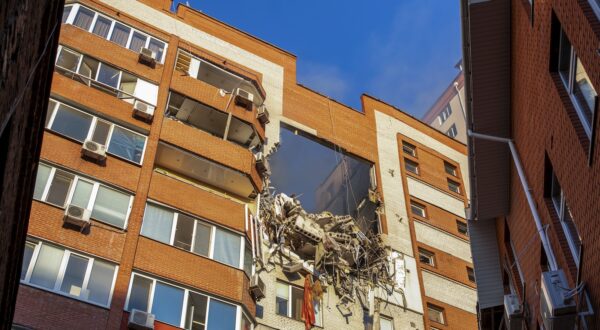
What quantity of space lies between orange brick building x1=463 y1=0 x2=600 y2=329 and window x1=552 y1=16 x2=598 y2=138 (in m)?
0.02

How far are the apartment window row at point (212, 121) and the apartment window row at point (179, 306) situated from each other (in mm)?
7172

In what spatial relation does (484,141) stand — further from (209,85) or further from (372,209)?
(372,209)

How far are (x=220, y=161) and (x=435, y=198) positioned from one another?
1480cm

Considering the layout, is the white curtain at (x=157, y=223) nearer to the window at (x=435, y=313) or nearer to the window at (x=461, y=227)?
the window at (x=435, y=313)

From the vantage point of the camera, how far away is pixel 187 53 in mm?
26609

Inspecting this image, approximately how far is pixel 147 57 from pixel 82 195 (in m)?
6.82

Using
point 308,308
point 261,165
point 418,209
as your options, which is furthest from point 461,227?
point 261,165

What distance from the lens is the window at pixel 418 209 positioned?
1305 inches

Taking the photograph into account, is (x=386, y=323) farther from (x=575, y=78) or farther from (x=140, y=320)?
(x=575, y=78)

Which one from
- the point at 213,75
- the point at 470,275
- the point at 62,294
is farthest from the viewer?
the point at 470,275

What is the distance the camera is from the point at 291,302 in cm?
2411

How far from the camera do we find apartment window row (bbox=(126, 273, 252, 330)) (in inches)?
717

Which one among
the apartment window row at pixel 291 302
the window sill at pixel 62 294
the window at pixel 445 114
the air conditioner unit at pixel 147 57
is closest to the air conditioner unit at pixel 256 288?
the apartment window row at pixel 291 302

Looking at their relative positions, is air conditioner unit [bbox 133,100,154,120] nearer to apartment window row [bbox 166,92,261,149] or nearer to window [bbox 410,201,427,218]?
apartment window row [bbox 166,92,261,149]
